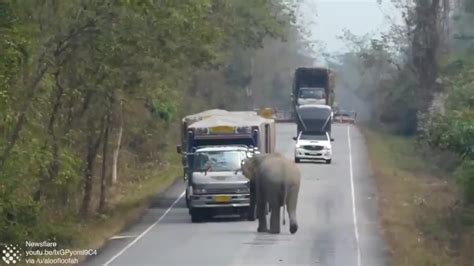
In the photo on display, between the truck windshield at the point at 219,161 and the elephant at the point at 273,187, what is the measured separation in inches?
127

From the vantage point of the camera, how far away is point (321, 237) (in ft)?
105

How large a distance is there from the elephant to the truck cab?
2.65 metres

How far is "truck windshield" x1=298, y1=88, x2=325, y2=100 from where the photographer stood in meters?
82.0

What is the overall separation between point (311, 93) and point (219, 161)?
4726cm

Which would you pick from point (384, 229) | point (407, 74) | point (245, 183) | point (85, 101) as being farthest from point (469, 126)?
point (407, 74)

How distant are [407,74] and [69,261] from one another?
64281 millimetres

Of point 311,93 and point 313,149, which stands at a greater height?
point 311,93

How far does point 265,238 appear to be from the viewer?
30766 millimetres

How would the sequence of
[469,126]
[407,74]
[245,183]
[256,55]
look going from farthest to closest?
[256,55] → [407,74] → [469,126] → [245,183]

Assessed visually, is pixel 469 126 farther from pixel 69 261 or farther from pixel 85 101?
pixel 69 261

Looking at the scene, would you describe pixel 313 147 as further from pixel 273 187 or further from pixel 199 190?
→ pixel 273 187

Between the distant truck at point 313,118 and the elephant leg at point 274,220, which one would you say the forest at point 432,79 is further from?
the elephant leg at point 274,220

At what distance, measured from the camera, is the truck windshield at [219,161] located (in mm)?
35500

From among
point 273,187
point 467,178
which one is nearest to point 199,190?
point 273,187
